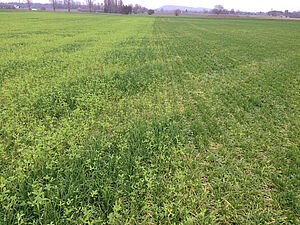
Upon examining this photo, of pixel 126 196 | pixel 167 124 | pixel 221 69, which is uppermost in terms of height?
pixel 221 69

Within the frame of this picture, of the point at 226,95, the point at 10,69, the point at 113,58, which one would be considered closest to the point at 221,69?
the point at 226,95

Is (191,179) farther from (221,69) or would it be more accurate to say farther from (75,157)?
(221,69)

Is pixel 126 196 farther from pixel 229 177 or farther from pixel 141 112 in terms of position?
pixel 141 112

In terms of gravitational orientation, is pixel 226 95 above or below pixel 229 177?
above

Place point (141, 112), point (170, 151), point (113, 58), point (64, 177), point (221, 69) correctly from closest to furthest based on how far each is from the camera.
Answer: point (64, 177) → point (170, 151) → point (141, 112) → point (221, 69) → point (113, 58)

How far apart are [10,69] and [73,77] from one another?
469 centimetres

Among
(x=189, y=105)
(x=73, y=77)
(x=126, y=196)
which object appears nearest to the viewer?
(x=126, y=196)

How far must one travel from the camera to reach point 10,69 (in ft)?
35.6

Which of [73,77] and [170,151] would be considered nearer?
[170,151]

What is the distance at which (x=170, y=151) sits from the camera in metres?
4.75

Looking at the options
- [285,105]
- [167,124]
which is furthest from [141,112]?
[285,105]

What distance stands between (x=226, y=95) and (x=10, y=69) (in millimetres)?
12861

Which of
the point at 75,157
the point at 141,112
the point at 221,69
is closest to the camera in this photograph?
the point at 75,157

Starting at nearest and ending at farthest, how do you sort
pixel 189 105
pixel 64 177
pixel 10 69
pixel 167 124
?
pixel 64 177
pixel 167 124
pixel 189 105
pixel 10 69
